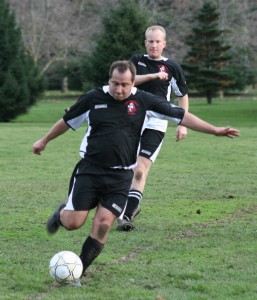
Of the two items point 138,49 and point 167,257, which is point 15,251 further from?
point 138,49

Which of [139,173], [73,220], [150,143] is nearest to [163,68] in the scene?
[150,143]

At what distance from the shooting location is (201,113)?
47.2 metres

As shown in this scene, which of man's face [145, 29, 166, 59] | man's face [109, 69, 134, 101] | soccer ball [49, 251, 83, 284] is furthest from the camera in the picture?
man's face [145, 29, 166, 59]

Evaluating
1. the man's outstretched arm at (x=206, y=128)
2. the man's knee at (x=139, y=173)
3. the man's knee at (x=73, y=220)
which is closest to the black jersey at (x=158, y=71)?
the man's knee at (x=139, y=173)

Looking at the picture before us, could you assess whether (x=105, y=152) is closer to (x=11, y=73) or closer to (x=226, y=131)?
(x=226, y=131)

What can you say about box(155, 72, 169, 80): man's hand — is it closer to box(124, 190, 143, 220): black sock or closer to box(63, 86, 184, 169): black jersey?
box(124, 190, 143, 220): black sock

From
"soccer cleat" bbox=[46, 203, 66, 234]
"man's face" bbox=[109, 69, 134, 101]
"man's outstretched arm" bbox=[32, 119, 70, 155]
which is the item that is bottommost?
"soccer cleat" bbox=[46, 203, 66, 234]

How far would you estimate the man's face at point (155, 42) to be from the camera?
916 cm

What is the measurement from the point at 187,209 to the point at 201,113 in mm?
36783

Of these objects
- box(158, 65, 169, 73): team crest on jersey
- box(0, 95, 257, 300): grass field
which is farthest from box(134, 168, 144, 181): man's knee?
box(158, 65, 169, 73): team crest on jersey

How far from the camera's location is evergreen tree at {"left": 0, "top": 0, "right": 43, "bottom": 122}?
38156 millimetres

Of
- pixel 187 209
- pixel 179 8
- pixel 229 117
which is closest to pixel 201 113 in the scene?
pixel 229 117

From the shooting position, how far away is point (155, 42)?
925 centimetres

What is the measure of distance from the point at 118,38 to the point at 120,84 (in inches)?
1399
